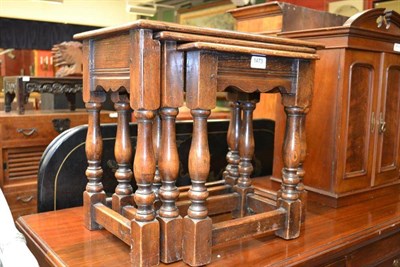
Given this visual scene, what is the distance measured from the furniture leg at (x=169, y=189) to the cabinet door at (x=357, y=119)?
81 centimetres

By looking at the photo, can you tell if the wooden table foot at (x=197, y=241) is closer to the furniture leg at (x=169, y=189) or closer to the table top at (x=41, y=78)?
the furniture leg at (x=169, y=189)

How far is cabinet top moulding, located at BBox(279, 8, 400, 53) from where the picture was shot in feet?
4.95

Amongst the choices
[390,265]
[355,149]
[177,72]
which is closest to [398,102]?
[355,149]

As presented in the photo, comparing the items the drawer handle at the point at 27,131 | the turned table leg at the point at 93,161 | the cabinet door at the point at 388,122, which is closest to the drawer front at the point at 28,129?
the drawer handle at the point at 27,131

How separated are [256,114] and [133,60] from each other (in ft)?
4.76

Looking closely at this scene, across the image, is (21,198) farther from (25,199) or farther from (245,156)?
(245,156)

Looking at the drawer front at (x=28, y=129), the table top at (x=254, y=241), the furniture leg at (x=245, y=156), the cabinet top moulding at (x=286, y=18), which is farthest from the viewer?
the drawer front at (x=28, y=129)

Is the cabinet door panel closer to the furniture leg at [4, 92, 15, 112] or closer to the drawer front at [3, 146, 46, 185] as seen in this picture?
the drawer front at [3, 146, 46, 185]

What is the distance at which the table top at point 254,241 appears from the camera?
1.07m

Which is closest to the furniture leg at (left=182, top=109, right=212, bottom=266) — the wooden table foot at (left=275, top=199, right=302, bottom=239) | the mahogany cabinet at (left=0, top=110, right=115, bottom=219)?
the wooden table foot at (left=275, top=199, right=302, bottom=239)

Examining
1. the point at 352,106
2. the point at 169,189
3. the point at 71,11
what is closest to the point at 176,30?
the point at 169,189

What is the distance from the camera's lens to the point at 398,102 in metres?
1.77

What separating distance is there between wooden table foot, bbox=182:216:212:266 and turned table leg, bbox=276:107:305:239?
31 centimetres

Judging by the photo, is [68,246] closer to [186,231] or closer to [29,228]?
A: [29,228]
